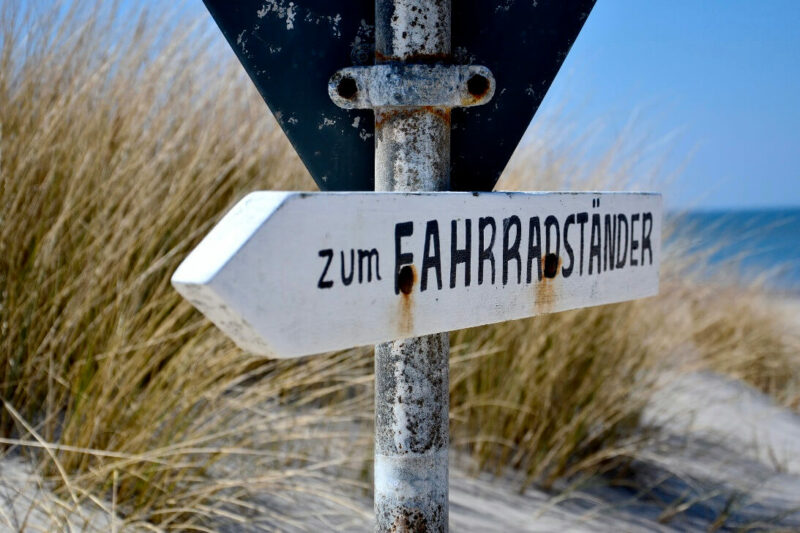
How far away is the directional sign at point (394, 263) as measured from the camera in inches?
31.3

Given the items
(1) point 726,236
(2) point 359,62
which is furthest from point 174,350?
(1) point 726,236

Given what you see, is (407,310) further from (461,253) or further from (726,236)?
(726,236)

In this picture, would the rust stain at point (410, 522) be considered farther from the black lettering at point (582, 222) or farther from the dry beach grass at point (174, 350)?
the dry beach grass at point (174, 350)

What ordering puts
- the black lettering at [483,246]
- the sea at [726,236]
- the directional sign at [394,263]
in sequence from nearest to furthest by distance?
the directional sign at [394,263] → the black lettering at [483,246] → the sea at [726,236]

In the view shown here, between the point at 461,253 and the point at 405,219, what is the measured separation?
0.10m

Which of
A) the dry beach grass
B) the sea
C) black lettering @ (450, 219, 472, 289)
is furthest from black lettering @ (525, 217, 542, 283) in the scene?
the sea

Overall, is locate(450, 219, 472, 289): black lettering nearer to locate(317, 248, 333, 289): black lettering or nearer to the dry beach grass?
locate(317, 248, 333, 289): black lettering

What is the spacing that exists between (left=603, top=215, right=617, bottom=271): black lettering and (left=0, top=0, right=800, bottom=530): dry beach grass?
91 cm

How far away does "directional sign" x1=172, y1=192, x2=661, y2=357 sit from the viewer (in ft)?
2.60

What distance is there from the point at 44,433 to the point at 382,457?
1.43m

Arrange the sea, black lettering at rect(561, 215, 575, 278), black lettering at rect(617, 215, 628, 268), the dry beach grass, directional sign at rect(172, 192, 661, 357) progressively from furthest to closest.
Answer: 1. the sea
2. the dry beach grass
3. black lettering at rect(617, 215, 628, 268)
4. black lettering at rect(561, 215, 575, 278)
5. directional sign at rect(172, 192, 661, 357)

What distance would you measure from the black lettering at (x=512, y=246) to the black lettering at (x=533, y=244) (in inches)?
0.7

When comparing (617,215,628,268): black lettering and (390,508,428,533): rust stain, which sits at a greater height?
(617,215,628,268): black lettering

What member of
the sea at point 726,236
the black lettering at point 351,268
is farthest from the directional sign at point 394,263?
the sea at point 726,236
